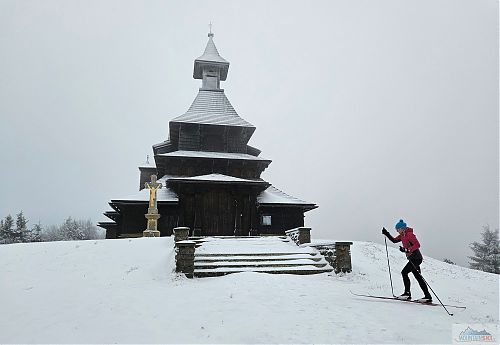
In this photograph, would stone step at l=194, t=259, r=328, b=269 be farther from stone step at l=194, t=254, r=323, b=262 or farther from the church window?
the church window

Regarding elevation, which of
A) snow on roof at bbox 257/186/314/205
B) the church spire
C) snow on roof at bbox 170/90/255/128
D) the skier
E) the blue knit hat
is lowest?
the skier

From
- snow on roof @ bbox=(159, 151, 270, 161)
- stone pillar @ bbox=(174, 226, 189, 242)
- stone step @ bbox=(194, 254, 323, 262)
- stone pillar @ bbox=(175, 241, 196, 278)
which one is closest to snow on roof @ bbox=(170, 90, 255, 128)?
snow on roof @ bbox=(159, 151, 270, 161)

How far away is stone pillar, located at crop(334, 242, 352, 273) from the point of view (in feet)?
34.0

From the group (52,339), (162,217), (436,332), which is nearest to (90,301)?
(52,339)

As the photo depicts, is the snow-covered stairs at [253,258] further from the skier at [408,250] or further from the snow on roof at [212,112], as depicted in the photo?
the snow on roof at [212,112]

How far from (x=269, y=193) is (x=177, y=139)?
26.8 feet

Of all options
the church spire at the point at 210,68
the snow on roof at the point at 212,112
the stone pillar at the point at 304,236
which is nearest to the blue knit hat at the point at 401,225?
the stone pillar at the point at 304,236

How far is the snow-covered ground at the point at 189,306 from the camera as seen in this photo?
4934mm

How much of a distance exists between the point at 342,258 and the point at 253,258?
2.94 m

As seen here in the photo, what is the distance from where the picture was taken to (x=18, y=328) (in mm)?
5512

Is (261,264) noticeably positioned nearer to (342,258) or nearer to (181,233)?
(342,258)

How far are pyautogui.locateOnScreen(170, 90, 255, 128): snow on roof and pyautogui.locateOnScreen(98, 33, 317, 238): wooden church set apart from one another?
73 millimetres

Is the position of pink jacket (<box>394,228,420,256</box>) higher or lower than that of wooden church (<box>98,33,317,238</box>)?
lower

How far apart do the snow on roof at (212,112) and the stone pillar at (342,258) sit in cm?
1438
